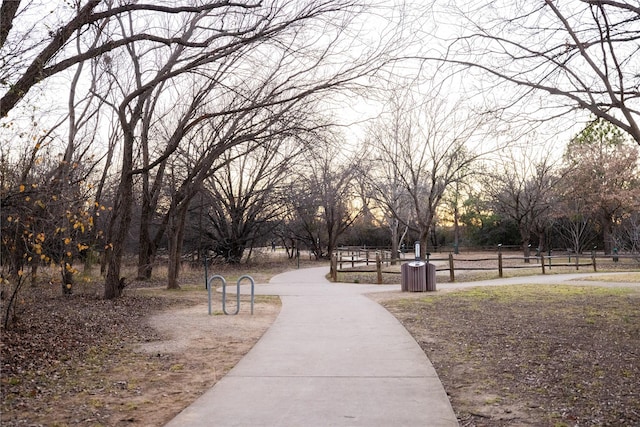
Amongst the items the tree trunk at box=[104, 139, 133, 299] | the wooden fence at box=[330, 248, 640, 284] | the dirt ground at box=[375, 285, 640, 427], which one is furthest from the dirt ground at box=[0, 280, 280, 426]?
the wooden fence at box=[330, 248, 640, 284]

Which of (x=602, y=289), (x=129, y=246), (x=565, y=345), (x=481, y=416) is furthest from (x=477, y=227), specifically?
(x=481, y=416)

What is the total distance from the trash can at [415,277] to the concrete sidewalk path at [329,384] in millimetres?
7694

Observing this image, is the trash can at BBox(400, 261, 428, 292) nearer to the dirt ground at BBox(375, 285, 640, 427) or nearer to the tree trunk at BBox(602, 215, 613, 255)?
the dirt ground at BBox(375, 285, 640, 427)

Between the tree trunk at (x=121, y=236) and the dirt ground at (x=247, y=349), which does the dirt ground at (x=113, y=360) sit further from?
the tree trunk at (x=121, y=236)

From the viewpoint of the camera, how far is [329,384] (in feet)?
20.0

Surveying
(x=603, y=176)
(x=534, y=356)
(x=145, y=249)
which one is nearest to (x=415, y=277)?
(x=534, y=356)

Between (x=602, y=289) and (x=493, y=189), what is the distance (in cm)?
2682

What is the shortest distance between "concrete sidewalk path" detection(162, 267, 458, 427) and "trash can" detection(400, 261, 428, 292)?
25.2 feet

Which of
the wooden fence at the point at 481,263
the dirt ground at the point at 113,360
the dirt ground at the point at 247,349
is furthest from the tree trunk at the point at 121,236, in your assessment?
the wooden fence at the point at 481,263

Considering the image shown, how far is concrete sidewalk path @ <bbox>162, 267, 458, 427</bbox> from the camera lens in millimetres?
4961

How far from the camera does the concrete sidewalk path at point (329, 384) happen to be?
4961mm

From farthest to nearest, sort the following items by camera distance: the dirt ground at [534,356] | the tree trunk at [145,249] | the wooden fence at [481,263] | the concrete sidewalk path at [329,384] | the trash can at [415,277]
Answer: the tree trunk at [145,249] → the wooden fence at [481,263] → the trash can at [415,277] → the dirt ground at [534,356] → the concrete sidewalk path at [329,384]

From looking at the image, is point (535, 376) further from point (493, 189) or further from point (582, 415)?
point (493, 189)

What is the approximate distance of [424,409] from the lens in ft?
17.0
